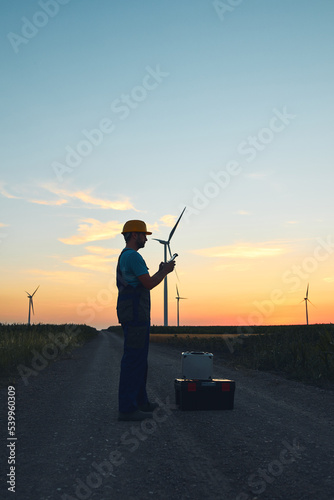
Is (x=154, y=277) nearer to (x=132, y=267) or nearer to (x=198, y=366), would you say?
(x=132, y=267)

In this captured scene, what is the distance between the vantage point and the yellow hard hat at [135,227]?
255 inches

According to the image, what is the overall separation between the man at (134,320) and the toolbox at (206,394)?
66 cm

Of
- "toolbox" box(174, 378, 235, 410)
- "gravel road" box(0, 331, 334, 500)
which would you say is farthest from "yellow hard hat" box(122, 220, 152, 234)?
"gravel road" box(0, 331, 334, 500)

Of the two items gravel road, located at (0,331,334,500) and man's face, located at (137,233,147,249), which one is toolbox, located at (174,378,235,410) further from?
man's face, located at (137,233,147,249)

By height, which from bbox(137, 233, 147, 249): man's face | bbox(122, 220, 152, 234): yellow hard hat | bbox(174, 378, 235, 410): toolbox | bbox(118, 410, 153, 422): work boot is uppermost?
bbox(122, 220, 152, 234): yellow hard hat

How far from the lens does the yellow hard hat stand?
6.46 metres

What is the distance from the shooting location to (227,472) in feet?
12.5

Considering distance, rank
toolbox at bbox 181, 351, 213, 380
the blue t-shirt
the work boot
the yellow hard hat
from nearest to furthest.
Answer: the work boot < the blue t-shirt < the yellow hard hat < toolbox at bbox 181, 351, 213, 380

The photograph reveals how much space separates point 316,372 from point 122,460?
8.47 m

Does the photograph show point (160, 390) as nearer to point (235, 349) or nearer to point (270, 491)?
point (270, 491)

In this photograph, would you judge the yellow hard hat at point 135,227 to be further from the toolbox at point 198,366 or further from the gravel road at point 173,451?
the gravel road at point 173,451

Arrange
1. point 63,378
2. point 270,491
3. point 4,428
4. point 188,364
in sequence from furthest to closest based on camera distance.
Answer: point 63,378 < point 188,364 < point 4,428 < point 270,491

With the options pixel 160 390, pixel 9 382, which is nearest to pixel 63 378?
pixel 9 382

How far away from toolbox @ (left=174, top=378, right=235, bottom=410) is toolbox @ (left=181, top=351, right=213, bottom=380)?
29 cm
